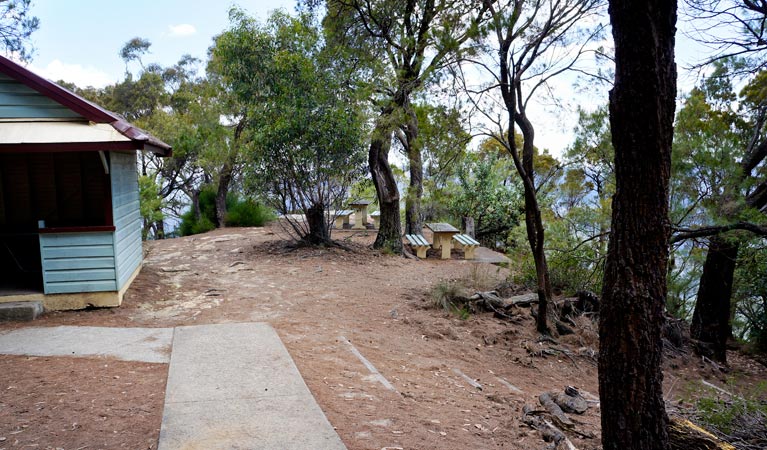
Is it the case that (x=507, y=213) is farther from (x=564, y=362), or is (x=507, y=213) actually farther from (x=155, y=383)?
(x=155, y=383)

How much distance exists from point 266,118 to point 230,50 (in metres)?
2.61

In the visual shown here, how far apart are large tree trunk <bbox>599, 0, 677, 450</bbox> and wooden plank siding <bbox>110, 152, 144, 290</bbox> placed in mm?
6851

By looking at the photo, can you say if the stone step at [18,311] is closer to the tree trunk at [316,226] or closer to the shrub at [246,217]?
the tree trunk at [316,226]

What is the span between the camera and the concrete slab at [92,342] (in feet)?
18.8

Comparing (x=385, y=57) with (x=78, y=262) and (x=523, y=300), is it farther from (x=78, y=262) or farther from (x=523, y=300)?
(x=78, y=262)

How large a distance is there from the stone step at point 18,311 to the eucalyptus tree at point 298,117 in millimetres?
6442

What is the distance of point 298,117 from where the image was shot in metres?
12.5

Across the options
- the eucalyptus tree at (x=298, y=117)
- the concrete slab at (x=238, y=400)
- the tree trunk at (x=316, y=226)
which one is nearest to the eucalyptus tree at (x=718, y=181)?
the concrete slab at (x=238, y=400)

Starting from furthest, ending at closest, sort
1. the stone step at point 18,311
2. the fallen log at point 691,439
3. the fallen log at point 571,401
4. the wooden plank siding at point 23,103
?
the wooden plank siding at point 23,103, the stone step at point 18,311, the fallen log at point 571,401, the fallen log at point 691,439

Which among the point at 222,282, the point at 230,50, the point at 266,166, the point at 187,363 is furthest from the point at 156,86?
the point at 187,363

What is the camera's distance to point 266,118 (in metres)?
12.9

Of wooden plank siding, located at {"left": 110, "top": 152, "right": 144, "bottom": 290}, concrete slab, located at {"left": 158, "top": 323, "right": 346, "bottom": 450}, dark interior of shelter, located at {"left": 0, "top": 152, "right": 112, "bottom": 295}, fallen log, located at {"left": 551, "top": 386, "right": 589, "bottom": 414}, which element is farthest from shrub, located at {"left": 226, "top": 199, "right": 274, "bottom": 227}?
fallen log, located at {"left": 551, "top": 386, "right": 589, "bottom": 414}

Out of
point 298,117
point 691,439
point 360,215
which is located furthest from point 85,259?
point 360,215

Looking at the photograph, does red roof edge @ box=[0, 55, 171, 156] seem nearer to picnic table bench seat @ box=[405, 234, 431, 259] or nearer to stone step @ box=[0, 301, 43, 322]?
stone step @ box=[0, 301, 43, 322]
